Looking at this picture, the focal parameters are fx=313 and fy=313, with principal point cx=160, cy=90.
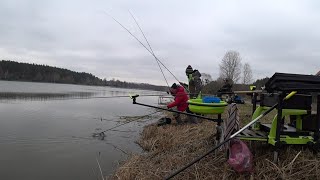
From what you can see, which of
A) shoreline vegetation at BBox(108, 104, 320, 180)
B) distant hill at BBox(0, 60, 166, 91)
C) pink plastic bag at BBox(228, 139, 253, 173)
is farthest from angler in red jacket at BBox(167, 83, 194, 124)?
distant hill at BBox(0, 60, 166, 91)

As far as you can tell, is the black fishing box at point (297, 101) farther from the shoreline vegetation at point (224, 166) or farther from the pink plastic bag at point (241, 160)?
the pink plastic bag at point (241, 160)

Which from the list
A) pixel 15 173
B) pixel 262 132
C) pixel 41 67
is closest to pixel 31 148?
pixel 15 173

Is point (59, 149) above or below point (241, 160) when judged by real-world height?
below

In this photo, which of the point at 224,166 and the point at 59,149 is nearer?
the point at 224,166

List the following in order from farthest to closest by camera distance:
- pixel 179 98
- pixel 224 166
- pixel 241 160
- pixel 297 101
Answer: pixel 179 98 < pixel 224 166 < pixel 297 101 < pixel 241 160

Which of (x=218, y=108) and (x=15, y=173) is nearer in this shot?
(x=218, y=108)

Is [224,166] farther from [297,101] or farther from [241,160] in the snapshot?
[297,101]

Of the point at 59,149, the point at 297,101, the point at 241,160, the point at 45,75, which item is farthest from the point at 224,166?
the point at 45,75

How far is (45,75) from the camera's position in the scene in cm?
14262

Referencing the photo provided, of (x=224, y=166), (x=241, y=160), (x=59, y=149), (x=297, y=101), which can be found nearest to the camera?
(x=241, y=160)

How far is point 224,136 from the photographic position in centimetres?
546

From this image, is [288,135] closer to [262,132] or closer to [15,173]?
[262,132]

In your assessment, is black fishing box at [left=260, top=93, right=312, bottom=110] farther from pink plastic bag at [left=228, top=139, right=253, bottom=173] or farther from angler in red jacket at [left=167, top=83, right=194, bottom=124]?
angler in red jacket at [left=167, top=83, right=194, bottom=124]

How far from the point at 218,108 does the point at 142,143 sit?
5.68 metres
